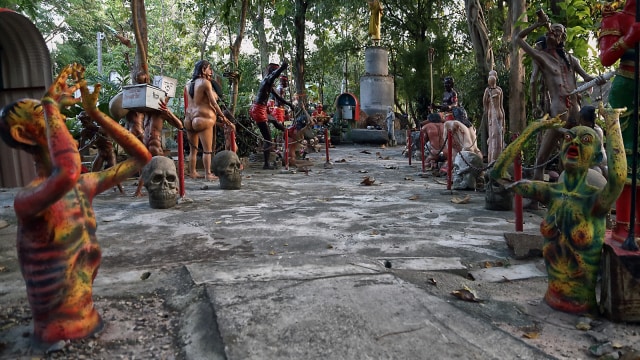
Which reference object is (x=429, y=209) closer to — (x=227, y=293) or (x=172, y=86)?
(x=227, y=293)

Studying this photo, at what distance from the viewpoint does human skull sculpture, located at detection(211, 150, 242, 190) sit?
27.6ft

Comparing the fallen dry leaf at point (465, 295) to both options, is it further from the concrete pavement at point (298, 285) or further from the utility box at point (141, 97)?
the utility box at point (141, 97)

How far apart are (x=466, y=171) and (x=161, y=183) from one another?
4666mm

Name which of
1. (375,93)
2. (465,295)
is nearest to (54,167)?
(465,295)

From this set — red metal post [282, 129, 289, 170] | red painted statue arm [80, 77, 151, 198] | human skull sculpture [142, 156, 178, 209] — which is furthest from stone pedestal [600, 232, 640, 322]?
red metal post [282, 129, 289, 170]

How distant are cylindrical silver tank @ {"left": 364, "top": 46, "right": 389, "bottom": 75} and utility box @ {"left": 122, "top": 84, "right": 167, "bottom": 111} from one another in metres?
19.4

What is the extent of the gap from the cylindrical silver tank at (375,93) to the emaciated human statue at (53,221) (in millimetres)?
23875

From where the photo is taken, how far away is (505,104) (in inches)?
460

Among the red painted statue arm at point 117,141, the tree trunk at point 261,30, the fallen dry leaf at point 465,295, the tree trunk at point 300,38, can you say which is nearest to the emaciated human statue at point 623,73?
the fallen dry leaf at point 465,295

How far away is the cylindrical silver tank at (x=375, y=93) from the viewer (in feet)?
84.7

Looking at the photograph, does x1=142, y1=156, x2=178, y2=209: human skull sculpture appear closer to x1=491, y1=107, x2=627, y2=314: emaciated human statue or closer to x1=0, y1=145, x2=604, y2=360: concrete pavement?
x1=0, y1=145, x2=604, y2=360: concrete pavement

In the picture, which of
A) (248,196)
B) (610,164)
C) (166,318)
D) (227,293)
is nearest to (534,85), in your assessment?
(610,164)

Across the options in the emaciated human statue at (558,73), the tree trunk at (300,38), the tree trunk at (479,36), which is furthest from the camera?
the tree trunk at (300,38)

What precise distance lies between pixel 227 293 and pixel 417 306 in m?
1.18
